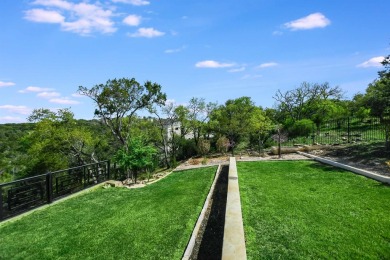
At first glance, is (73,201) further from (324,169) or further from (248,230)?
(324,169)

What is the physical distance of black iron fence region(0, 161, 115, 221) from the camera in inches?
277

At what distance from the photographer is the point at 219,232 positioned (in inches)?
215

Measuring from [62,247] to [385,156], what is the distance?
10874 mm

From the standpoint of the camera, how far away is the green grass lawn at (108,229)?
4.49 metres

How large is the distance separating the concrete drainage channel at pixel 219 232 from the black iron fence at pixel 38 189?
4.76m

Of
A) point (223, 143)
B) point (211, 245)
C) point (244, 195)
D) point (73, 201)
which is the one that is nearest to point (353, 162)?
point (244, 195)

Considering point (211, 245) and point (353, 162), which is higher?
point (353, 162)

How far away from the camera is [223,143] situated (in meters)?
21.5

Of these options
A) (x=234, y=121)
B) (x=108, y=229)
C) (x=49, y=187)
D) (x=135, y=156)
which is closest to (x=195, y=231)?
(x=108, y=229)

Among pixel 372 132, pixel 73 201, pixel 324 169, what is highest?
pixel 372 132

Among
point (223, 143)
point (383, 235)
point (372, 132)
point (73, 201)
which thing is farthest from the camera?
point (223, 143)

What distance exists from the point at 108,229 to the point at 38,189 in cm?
374

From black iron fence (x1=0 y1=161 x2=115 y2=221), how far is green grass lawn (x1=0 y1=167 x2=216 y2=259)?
0.45 m

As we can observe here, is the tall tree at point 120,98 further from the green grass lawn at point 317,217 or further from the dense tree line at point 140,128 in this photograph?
the green grass lawn at point 317,217
